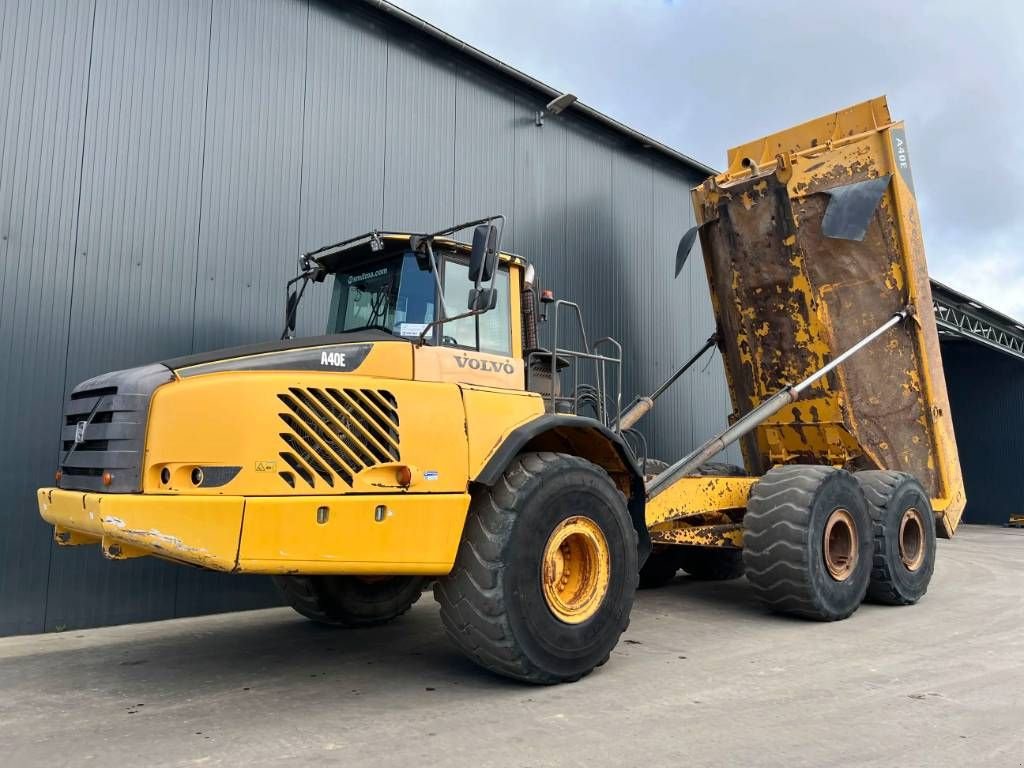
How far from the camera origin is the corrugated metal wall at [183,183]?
6.61 metres

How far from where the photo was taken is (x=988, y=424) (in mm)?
23484

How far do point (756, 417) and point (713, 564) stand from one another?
8.30 ft

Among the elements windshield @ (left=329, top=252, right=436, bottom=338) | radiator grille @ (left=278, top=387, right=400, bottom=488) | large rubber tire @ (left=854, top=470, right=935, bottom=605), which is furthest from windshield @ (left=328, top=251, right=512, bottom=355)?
large rubber tire @ (left=854, top=470, right=935, bottom=605)

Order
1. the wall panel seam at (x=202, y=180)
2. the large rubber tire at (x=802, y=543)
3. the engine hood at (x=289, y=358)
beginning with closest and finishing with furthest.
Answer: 1. the engine hood at (x=289, y=358)
2. the large rubber tire at (x=802, y=543)
3. the wall panel seam at (x=202, y=180)

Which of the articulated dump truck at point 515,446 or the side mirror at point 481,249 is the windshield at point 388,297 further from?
the side mirror at point 481,249

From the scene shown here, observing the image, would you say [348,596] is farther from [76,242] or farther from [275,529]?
[76,242]

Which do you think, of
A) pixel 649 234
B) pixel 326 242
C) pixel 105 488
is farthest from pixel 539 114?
pixel 105 488

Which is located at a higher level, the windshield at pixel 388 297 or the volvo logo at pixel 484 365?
the windshield at pixel 388 297

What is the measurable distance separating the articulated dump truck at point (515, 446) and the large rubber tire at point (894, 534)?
0.02 meters

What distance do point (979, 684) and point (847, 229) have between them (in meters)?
4.75

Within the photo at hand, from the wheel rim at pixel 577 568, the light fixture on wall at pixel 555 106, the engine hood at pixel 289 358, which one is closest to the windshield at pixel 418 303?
the engine hood at pixel 289 358

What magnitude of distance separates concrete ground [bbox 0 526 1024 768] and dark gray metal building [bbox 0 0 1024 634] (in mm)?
1422

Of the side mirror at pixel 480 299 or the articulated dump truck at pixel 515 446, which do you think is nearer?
the articulated dump truck at pixel 515 446

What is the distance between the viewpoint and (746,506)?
7.32 m
